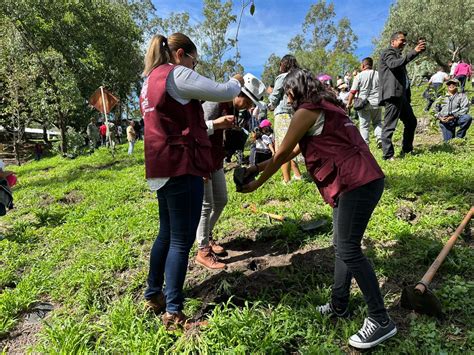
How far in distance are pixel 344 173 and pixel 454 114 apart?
280 inches

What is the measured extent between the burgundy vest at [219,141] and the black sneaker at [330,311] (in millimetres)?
1548

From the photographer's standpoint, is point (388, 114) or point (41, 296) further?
point (388, 114)

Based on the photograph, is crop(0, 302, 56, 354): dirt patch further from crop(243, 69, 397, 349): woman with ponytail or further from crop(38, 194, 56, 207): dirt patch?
crop(38, 194, 56, 207): dirt patch

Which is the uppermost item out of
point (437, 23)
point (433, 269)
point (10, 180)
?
point (437, 23)

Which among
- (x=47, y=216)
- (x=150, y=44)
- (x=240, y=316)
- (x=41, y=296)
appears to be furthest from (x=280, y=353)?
(x=47, y=216)

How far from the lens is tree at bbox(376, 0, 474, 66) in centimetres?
2909

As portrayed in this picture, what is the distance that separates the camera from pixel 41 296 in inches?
136

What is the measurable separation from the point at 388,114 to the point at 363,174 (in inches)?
179

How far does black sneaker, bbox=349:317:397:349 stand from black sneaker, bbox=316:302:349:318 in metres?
0.30

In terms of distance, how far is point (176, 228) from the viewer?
7.49ft

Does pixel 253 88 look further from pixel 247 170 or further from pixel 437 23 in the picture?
pixel 437 23

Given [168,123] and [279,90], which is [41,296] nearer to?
[168,123]

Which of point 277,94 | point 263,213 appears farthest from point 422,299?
point 277,94

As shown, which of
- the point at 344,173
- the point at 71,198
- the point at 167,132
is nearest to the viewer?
the point at 344,173
